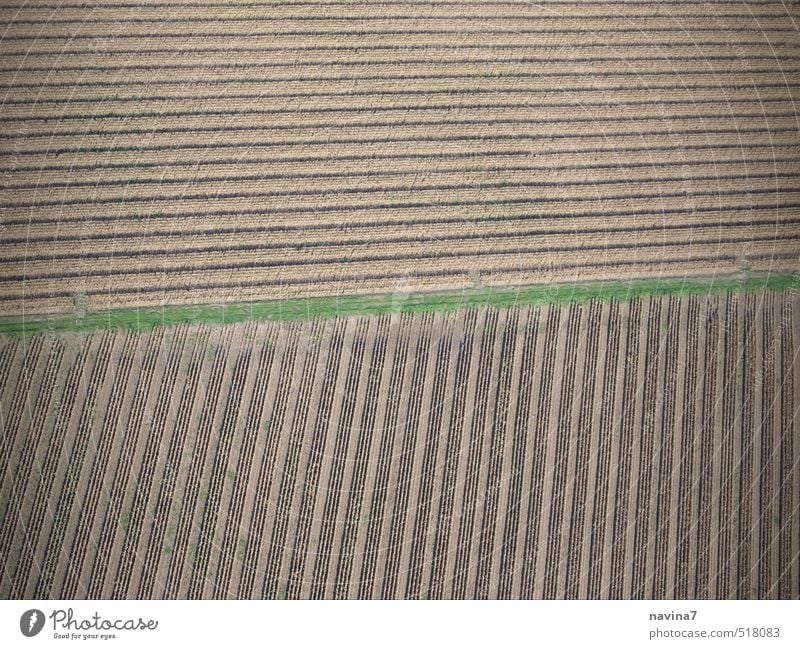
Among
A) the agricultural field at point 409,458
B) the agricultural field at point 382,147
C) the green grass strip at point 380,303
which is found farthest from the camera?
the agricultural field at point 382,147

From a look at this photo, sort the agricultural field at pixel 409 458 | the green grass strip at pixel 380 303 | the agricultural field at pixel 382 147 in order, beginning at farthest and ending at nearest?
the agricultural field at pixel 382 147
the green grass strip at pixel 380 303
the agricultural field at pixel 409 458

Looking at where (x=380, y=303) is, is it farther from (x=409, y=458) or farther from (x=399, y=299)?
(x=409, y=458)

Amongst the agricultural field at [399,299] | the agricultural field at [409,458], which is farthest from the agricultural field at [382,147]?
the agricultural field at [409,458]

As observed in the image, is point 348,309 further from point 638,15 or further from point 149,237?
point 638,15

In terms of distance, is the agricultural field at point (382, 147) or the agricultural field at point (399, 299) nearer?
the agricultural field at point (399, 299)

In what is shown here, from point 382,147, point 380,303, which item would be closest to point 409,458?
point 380,303

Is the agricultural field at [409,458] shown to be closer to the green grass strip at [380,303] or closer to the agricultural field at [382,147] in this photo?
the green grass strip at [380,303]
